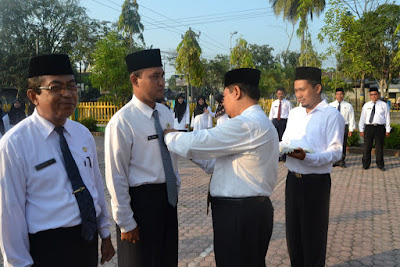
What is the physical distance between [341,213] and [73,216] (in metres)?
5.04

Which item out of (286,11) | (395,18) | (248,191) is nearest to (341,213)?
(248,191)

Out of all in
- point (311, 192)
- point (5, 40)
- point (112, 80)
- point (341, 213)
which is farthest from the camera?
point (5, 40)

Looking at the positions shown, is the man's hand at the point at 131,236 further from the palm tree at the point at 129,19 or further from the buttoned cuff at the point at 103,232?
the palm tree at the point at 129,19

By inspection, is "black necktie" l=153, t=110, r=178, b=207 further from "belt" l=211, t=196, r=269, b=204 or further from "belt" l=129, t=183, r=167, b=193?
A: "belt" l=211, t=196, r=269, b=204

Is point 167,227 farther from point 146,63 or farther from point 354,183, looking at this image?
point 354,183

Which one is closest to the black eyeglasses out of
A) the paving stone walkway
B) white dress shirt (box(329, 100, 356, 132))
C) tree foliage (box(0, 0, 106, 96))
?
the paving stone walkway

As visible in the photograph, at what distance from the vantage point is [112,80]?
19156 mm

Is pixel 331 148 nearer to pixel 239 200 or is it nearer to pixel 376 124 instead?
pixel 239 200

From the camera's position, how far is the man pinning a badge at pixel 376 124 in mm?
9547

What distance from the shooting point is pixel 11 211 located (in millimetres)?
1866

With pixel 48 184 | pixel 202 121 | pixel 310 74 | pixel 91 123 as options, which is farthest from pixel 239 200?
pixel 91 123

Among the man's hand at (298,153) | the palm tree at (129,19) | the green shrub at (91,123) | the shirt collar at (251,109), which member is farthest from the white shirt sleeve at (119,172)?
the palm tree at (129,19)

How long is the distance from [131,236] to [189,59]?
20.4m

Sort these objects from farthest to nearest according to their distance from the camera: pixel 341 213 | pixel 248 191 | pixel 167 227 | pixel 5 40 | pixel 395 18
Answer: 1. pixel 5 40
2. pixel 395 18
3. pixel 341 213
4. pixel 167 227
5. pixel 248 191
